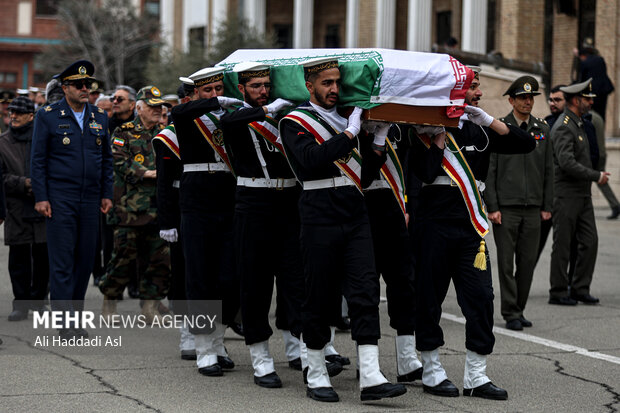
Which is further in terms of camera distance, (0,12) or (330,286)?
(0,12)

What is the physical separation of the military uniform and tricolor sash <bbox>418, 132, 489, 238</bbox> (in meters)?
4.49

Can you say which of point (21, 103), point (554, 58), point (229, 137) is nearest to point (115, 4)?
point (554, 58)

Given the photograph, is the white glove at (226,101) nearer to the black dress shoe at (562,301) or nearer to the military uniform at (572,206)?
the military uniform at (572,206)

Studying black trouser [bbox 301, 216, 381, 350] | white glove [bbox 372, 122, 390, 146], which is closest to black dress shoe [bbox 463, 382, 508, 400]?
black trouser [bbox 301, 216, 381, 350]

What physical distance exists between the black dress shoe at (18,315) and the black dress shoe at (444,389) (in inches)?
176

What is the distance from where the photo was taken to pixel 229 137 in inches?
289

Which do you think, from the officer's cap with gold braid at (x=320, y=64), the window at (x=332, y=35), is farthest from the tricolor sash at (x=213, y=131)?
the window at (x=332, y=35)

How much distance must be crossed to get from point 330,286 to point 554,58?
2756cm

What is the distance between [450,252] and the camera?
7.12 metres

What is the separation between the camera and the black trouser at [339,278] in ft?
22.0

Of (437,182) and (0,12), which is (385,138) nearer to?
(437,182)

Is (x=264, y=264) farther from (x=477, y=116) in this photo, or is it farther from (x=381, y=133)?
(x=477, y=116)

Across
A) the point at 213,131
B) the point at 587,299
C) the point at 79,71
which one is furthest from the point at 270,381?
the point at 587,299

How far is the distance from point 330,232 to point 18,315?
4.37m
